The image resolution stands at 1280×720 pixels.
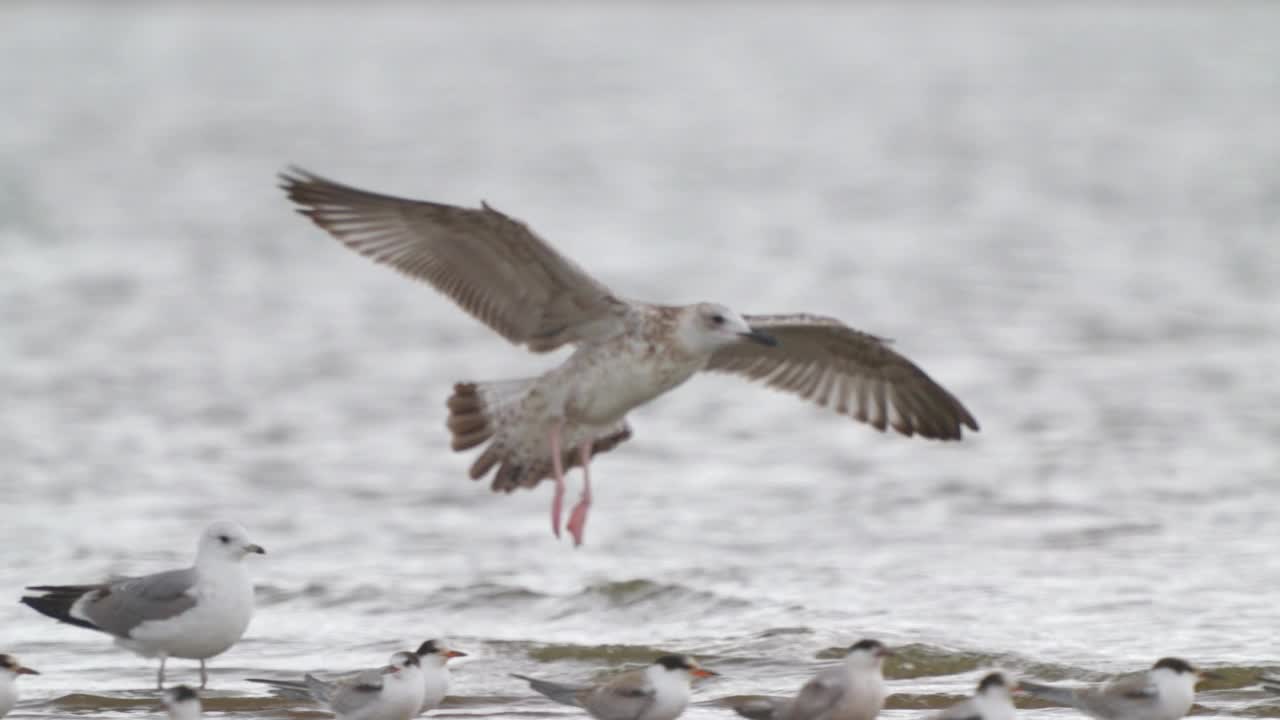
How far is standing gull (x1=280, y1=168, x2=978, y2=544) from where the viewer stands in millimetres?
10016

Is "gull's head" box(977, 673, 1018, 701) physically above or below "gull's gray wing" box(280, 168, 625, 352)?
below

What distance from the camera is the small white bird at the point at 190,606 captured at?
27.2 ft

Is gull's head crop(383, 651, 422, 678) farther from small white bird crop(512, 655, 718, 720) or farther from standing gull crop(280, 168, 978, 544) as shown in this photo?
standing gull crop(280, 168, 978, 544)

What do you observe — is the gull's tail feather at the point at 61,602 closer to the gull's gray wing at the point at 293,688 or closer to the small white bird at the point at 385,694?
the gull's gray wing at the point at 293,688

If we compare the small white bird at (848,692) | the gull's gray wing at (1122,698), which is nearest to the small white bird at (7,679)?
the small white bird at (848,692)

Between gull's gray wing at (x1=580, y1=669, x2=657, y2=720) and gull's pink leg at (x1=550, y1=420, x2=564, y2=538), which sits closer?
gull's gray wing at (x1=580, y1=669, x2=657, y2=720)

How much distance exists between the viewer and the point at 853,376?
36.6 ft

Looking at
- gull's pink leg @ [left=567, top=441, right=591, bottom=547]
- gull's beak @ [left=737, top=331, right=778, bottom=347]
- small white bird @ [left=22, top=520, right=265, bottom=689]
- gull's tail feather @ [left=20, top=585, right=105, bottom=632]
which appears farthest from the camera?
gull's pink leg @ [left=567, top=441, right=591, bottom=547]

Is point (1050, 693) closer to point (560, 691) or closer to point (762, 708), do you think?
point (762, 708)

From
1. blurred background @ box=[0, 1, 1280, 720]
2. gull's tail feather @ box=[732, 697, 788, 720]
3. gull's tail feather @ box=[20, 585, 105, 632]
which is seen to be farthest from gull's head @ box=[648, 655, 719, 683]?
gull's tail feather @ box=[20, 585, 105, 632]

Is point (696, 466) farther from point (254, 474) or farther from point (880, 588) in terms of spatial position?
point (880, 588)

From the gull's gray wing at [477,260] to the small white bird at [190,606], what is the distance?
6.66ft

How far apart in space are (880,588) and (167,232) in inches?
749

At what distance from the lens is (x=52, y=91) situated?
166ft
